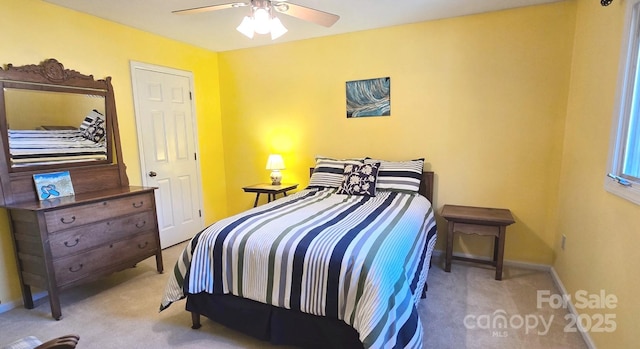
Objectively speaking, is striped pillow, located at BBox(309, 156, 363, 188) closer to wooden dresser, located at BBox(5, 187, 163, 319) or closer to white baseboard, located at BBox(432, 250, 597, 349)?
white baseboard, located at BBox(432, 250, 597, 349)

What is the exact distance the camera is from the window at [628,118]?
1.61m

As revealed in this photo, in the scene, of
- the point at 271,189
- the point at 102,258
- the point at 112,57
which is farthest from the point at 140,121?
the point at 271,189

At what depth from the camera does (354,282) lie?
1.57 meters

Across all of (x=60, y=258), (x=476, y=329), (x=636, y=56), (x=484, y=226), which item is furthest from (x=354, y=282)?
(x=60, y=258)

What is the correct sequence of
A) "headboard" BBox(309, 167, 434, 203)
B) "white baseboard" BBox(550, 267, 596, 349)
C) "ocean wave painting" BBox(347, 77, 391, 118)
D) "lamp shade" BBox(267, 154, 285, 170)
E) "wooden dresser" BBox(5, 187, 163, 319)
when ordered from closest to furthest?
"white baseboard" BBox(550, 267, 596, 349) → "wooden dresser" BBox(5, 187, 163, 319) → "headboard" BBox(309, 167, 434, 203) → "ocean wave painting" BBox(347, 77, 391, 118) → "lamp shade" BBox(267, 154, 285, 170)

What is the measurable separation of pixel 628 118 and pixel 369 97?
2154 mm

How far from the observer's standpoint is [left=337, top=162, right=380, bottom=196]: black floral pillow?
3.02 meters

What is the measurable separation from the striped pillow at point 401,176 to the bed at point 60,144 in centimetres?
274

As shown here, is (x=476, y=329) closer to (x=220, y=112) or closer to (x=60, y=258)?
(x=60, y=258)

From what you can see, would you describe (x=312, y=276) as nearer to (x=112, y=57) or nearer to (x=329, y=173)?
(x=329, y=173)

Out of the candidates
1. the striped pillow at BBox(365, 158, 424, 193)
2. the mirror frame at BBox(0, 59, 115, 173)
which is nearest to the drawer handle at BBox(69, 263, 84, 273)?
the mirror frame at BBox(0, 59, 115, 173)

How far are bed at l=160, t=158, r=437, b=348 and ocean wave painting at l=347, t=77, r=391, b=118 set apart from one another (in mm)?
1400

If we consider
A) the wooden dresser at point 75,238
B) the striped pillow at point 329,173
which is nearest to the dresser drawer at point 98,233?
the wooden dresser at point 75,238

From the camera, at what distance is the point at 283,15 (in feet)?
9.86
